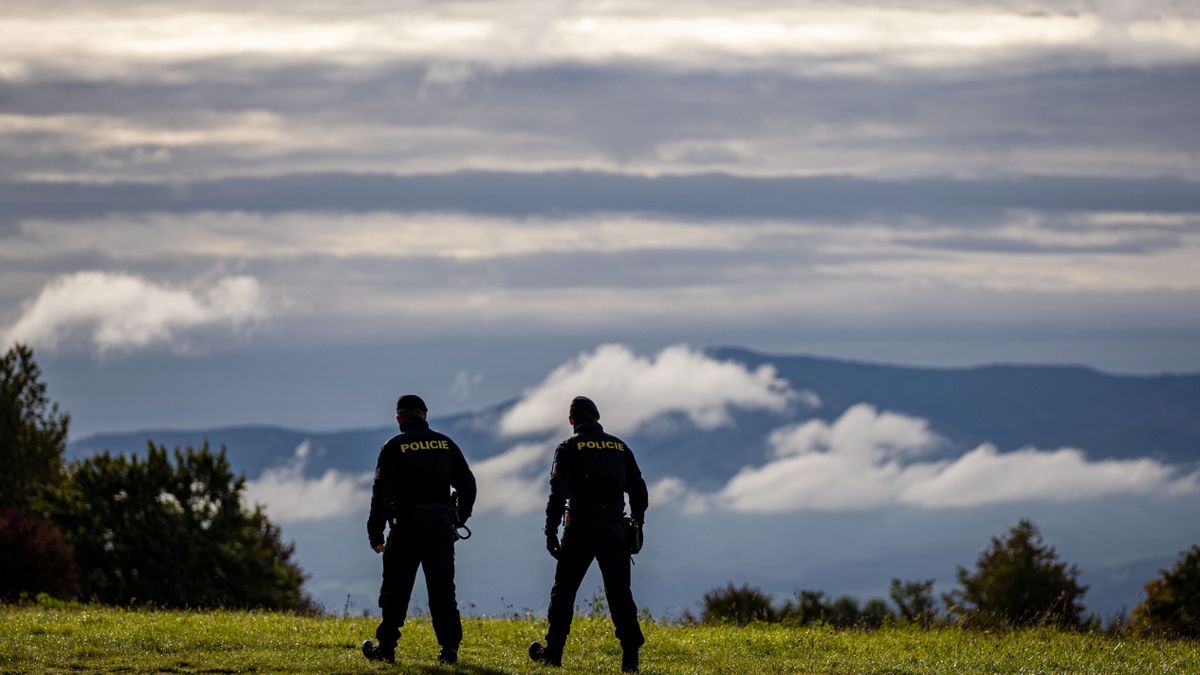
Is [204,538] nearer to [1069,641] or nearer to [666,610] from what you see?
[666,610]

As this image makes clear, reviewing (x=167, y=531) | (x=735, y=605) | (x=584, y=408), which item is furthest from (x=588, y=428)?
(x=167, y=531)

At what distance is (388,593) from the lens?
1956cm

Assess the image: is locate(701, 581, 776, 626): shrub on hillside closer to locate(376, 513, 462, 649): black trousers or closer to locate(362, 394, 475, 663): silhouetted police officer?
locate(376, 513, 462, 649): black trousers

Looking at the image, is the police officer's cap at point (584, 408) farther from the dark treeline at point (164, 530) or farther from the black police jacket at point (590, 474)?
the dark treeline at point (164, 530)

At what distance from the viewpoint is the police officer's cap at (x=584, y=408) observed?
19.6m

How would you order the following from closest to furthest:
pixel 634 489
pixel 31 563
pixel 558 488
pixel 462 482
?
pixel 558 488 < pixel 462 482 < pixel 634 489 < pixel 31 563

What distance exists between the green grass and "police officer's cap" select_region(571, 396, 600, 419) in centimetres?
318

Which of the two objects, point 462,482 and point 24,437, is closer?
point 462,482

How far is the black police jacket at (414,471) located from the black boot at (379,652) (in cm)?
144

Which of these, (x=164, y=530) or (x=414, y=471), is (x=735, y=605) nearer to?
(x=414, y=471)

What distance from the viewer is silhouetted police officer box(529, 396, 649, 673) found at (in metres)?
19.5

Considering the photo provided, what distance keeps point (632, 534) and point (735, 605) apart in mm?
12472

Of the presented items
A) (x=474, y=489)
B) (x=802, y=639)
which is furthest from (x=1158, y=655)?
(x=474, y=489)

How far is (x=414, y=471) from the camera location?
19469 millimetres
